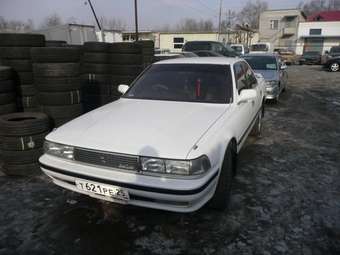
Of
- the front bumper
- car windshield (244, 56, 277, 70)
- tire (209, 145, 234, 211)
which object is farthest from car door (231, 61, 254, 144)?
car windshield (244, 56, 277, 70)

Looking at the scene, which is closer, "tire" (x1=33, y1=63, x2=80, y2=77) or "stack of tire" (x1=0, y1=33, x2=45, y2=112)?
"tire" (x1=33, y1=63, x2=80, y2=77)

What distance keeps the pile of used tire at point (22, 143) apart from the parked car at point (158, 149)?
3.48 feet

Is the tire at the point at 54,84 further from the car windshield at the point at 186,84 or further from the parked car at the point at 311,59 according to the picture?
the parked car at the point at 311,59

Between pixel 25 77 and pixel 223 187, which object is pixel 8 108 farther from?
pixel 223 187

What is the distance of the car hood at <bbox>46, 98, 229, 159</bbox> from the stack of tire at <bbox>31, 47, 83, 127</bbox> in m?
1.31

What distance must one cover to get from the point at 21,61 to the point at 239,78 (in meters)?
3.61

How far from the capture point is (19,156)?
379 cm

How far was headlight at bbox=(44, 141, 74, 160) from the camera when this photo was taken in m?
2.63

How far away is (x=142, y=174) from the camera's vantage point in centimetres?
236

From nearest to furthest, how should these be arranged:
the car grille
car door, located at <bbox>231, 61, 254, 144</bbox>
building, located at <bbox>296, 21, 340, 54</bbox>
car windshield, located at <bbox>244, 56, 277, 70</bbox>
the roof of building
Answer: the car grille < car door, located at <bbox>231, 61, 254, 144</bbox> < car windshield, located at <bbox>244, 56, 277, 70</bbox> < building, located at <bbox>296, 21, 340, 54</bbox> < the roof of building

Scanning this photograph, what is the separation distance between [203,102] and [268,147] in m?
2.14

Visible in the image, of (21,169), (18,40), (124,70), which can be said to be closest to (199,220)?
(21,169)

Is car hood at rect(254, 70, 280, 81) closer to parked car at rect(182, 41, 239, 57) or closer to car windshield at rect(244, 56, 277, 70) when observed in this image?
car windshield at rect(244, 56, 277, 70)

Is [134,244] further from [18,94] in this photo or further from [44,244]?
[18,94]
